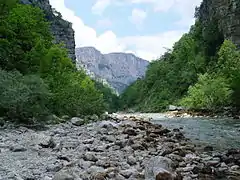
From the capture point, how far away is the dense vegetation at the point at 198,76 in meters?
37.6

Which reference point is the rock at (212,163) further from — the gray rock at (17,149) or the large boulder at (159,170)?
the gray rock at (17,149)

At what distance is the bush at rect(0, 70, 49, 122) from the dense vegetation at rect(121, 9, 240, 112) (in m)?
19.1

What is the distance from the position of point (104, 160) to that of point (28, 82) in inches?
378

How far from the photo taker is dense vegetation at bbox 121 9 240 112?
123 ft

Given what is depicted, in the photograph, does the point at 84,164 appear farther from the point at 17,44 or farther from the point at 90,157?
the point at 17,44

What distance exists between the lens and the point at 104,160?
961 cm

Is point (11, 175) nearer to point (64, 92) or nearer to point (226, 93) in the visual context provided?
point (64, 92)

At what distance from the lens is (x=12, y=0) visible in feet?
84.8

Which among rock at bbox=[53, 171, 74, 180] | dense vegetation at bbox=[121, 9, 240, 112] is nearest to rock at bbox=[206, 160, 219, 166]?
rock at bbox=[53, 171, 74, 180]

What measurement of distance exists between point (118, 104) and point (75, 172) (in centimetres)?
10870

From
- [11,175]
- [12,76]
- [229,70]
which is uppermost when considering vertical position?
[229,70]

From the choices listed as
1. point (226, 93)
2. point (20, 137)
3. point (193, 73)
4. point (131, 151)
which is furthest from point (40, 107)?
point (193, 73)

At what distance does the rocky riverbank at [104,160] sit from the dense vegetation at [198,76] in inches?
865

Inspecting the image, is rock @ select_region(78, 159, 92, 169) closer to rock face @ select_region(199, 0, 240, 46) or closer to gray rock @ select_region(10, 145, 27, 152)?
gray rock @ select_region(10, 145, 27, 152)
